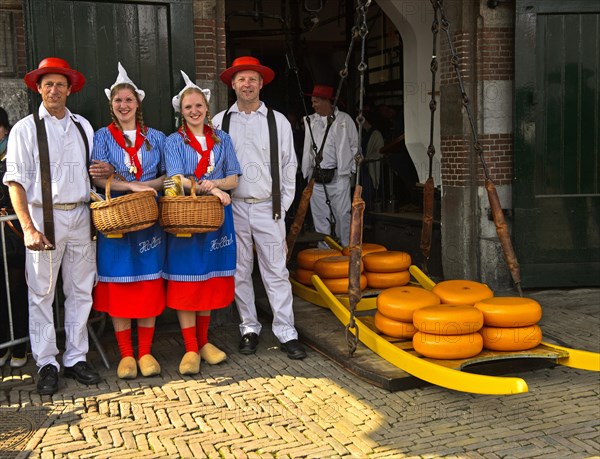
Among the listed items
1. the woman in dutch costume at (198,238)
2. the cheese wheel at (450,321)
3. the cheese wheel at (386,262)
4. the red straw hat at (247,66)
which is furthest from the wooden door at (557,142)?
the woman in dutch costume at (198,238)

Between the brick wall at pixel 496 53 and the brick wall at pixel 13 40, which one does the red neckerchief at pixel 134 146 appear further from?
the brick wall at pixel 496 53

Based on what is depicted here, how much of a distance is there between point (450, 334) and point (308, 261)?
7.43 ft

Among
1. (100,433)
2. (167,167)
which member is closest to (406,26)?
(167,167)

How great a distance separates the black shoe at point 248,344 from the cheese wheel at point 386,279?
1251mm

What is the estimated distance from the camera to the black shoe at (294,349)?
563 cm

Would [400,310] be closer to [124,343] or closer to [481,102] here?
[124,343]

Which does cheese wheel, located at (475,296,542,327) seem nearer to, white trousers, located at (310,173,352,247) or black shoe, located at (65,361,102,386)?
black shoe, located at (65,361,102,386)

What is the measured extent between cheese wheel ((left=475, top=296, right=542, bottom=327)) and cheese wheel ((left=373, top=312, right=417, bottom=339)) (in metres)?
0.51

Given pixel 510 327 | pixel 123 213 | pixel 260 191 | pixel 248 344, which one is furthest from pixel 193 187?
pixel 510 327

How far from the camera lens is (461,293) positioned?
537 centimetres

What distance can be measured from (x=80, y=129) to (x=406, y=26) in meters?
5.00

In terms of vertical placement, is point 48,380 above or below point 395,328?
below

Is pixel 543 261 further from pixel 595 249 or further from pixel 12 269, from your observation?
pixel 12 269

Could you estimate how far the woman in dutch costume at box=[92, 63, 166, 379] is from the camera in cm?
511
